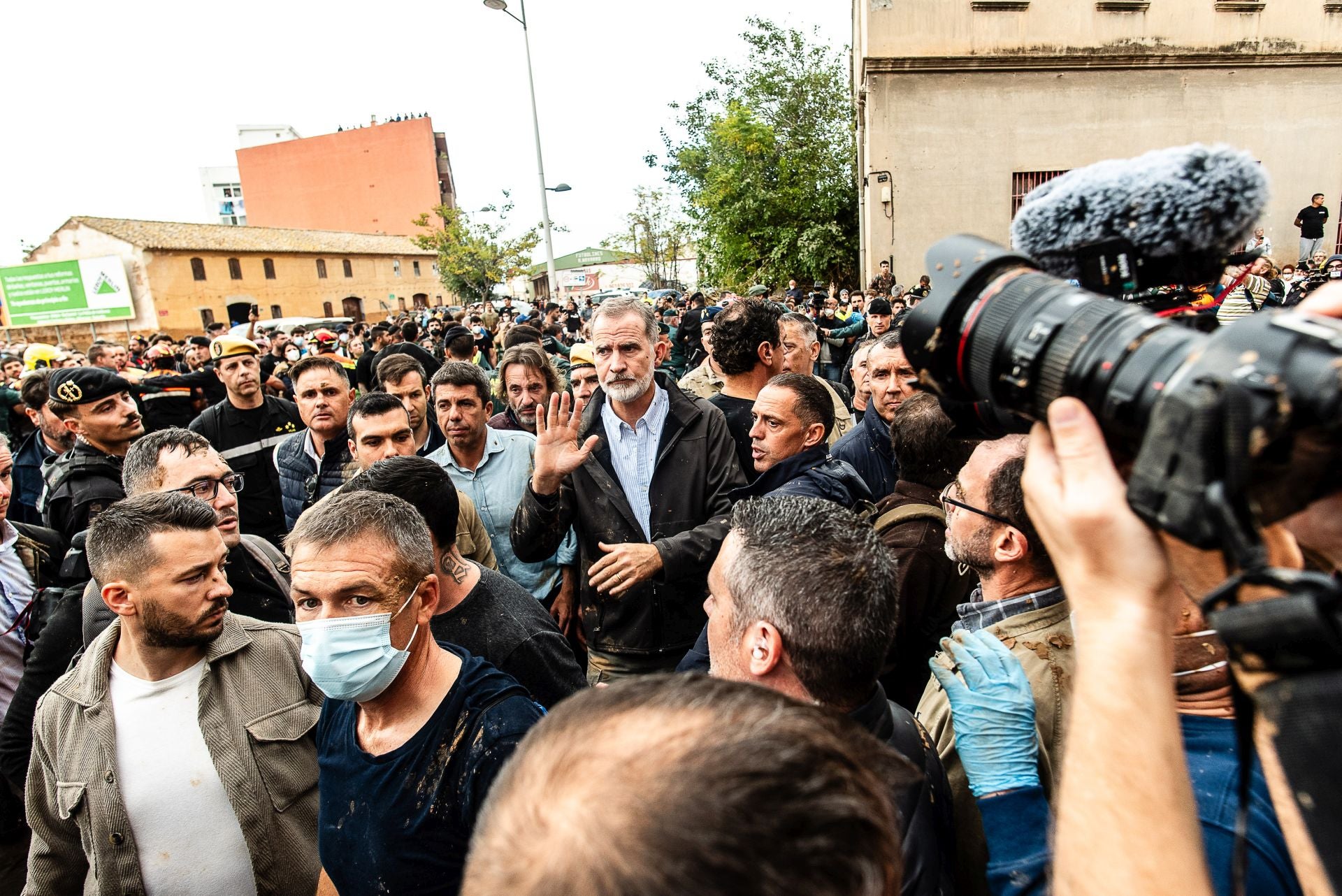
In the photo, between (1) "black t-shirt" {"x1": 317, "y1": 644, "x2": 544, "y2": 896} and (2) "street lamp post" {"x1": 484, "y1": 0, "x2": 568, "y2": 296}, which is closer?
(1) "black t-shirt" {"x1": 317, "y1": 644, "x2": 544, "y2": 896}

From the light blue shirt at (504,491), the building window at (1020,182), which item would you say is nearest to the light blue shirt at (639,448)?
the light blue shirt at (504,491)

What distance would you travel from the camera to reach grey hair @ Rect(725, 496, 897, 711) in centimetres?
147

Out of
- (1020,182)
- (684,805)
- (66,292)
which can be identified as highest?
(66,292)

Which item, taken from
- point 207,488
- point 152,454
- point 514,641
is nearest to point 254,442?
point 152,454

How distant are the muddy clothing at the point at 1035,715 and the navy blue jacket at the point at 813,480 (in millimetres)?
971

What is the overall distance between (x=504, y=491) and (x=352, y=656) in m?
1.94

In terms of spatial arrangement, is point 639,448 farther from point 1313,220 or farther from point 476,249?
point 476,249

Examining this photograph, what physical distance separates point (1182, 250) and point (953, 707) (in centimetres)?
93

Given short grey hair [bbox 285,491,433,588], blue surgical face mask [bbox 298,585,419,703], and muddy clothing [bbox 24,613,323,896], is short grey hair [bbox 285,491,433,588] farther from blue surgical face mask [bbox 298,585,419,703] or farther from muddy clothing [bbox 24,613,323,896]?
muddy clothing [bbox 24,613,323,896]

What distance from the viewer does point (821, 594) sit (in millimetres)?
1514

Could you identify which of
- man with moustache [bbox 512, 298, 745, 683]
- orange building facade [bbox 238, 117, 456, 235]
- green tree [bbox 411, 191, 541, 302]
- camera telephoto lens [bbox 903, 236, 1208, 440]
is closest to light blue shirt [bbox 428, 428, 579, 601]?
man with moustache [bbox 512, 298, 745, 683]

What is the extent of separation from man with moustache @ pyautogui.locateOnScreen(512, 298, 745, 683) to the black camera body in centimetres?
189

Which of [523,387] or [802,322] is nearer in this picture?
[523,387]

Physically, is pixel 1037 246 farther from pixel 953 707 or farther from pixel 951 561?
pixel 951 561
